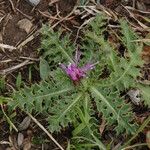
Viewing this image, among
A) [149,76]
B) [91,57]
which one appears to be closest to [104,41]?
[91,57]

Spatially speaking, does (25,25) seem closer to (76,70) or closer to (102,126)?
(76,70)

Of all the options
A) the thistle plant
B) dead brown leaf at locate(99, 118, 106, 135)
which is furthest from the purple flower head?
dead brown leaf at locate(99, 118, 106, 135)

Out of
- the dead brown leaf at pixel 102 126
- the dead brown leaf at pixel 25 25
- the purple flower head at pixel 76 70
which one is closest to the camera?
the purple flower head at pixel 76 70

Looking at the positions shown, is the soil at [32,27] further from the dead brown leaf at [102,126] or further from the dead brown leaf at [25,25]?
the dead brown leaf at [102,126]

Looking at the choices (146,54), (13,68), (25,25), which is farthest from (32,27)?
(146,54)

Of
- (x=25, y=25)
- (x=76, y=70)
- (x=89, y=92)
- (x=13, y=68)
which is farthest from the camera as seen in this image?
(x=25, y=25)

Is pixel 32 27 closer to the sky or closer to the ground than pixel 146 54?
closer to the sky

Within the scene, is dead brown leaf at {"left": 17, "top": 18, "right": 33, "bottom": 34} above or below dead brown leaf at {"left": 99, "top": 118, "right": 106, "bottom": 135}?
above

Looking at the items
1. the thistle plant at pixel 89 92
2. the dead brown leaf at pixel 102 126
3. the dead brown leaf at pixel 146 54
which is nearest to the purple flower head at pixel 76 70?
the thistle plant at pixel 89 92

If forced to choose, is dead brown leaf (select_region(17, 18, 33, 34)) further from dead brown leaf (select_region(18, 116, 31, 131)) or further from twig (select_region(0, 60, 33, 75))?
dead brown leaf (select_region(18, 116, 31, 131))
